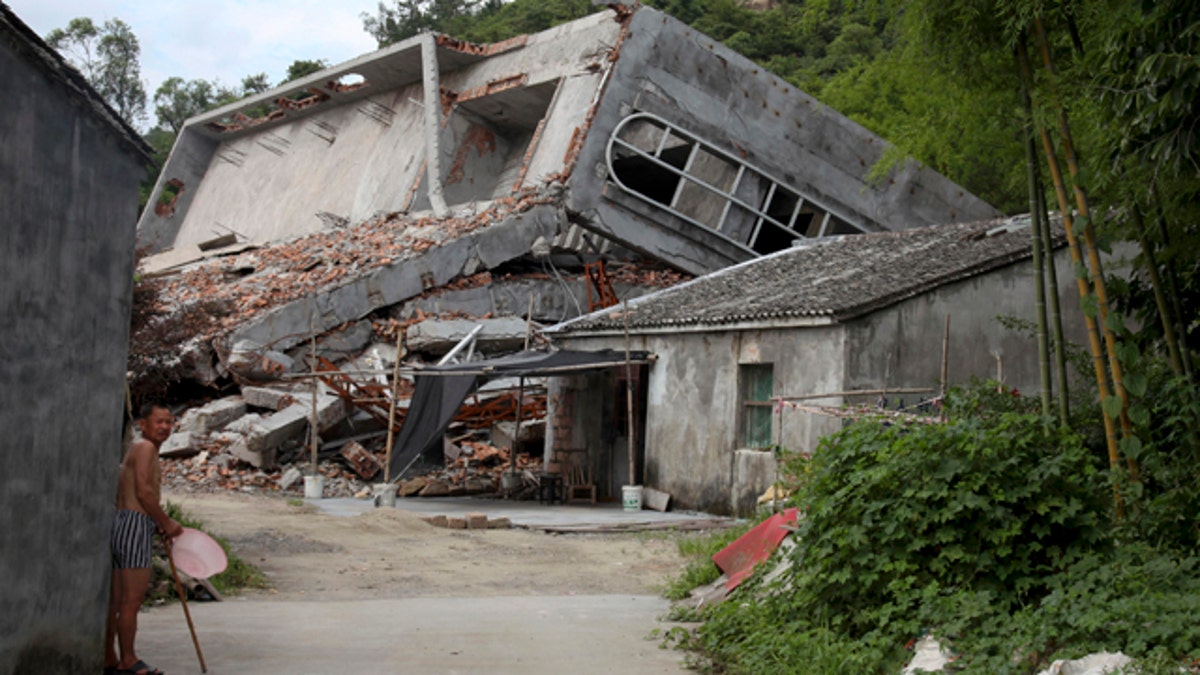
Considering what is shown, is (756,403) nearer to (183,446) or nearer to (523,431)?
(523,431)

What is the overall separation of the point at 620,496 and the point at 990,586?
1457cm

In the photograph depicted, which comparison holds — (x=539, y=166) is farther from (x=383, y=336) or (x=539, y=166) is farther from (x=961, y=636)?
(x=961, y=636)

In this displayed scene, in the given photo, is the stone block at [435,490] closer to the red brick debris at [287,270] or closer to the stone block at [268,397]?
the stone block at [268,397]

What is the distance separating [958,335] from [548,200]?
11331 mm

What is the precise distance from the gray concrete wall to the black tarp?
38.7 ft

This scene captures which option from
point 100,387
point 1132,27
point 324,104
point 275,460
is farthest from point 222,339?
point 1132,27

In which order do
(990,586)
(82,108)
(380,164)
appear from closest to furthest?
(82,108), (990,586), (380,164)

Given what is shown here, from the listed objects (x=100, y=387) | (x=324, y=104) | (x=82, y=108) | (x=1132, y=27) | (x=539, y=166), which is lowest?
(x=100, y=387)

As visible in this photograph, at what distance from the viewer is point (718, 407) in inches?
684

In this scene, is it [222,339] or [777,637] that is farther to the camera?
[222,339]

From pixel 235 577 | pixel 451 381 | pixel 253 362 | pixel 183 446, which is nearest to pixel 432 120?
pixel 253 362

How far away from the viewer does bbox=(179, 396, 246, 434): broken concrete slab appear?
71.1 feet

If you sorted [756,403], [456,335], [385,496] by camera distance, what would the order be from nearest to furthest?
[756,403] → [385,496] → [456,335]

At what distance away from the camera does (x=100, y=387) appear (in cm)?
570
